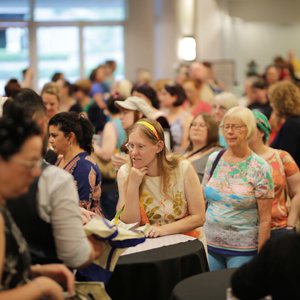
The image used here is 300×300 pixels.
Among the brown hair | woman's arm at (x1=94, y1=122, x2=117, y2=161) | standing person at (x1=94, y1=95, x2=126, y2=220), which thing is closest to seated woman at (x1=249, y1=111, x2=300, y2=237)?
the brown hair

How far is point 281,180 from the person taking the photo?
500 cm

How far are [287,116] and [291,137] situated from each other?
21 centimetres

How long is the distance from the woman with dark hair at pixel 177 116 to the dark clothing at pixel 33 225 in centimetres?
445

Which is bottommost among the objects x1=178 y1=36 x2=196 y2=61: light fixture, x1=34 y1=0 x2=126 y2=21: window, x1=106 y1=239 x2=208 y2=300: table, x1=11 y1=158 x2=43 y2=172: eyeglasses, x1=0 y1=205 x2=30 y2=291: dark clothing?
x1=106 y1=239 x2=208 y2=300: table

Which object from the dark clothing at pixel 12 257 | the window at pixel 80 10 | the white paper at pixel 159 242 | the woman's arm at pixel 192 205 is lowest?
the white paper at pixel 159 242

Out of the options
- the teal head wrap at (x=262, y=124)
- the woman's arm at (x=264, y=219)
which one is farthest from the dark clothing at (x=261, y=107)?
the woman's arm at (x=264, y=219)

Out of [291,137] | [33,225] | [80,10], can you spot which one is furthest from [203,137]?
[80,10]

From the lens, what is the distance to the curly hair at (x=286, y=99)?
20.2 feet

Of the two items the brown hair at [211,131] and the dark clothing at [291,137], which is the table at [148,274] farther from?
the dark clothing at [291,137]

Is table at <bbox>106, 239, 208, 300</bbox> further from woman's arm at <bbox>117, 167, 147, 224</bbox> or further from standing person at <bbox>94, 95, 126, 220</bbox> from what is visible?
standing person at <bbox>94, 95, 126, 220</bbox>

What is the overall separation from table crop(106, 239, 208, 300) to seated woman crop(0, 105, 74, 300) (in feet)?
3.73

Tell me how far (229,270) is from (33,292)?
1.32 metres

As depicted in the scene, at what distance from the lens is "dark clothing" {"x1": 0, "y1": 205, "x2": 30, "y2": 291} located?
2.48 m

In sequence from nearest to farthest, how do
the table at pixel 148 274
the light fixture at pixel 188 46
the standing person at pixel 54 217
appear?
the standing person at pixel 54 217
the table at pixel 148 274
the light fixture at pixel 188 46
